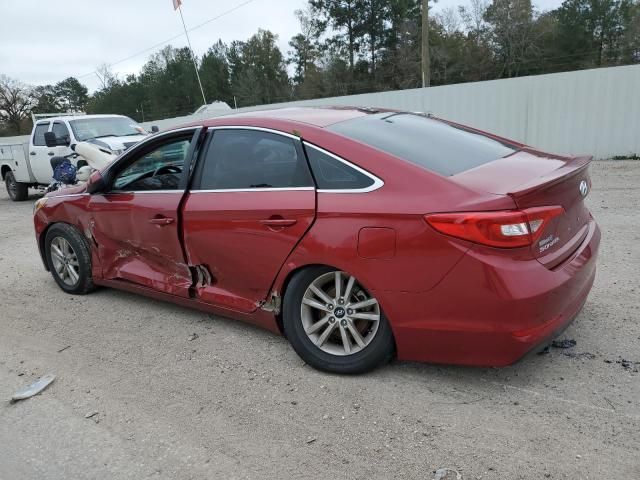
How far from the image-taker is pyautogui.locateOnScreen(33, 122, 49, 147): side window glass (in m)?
12.4

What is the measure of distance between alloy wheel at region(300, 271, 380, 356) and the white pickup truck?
8.05m

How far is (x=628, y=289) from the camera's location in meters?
4.23

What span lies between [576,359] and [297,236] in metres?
1.86

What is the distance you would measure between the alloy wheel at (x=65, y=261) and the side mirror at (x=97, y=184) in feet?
2.24

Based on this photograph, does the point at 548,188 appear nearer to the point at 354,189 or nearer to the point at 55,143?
the point at 354,189

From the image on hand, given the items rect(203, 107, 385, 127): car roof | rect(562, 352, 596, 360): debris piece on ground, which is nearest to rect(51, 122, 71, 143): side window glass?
rect(203, 107, 385, 127): car roof

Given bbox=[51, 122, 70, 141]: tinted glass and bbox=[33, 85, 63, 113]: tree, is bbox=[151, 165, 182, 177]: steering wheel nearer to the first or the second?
bbox=[51, 122, 70, 141]: tinted glass

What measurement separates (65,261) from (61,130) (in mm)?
7747

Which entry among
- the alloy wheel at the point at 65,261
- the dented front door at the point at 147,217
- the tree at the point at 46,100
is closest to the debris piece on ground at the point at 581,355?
the dented front door at the point at 147,217

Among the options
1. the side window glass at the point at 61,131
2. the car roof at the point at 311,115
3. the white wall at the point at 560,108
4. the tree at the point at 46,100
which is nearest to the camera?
the car roof at the point at 311,115

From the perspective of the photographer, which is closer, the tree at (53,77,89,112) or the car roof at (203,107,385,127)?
the car roof at (203,107,385,127)

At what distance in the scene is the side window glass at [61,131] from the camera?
11.4m

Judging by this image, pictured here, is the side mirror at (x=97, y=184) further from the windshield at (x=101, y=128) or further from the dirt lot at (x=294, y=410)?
the windshield at (x=101, y=128)

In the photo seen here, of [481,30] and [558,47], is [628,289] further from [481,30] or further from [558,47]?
[481,30]
